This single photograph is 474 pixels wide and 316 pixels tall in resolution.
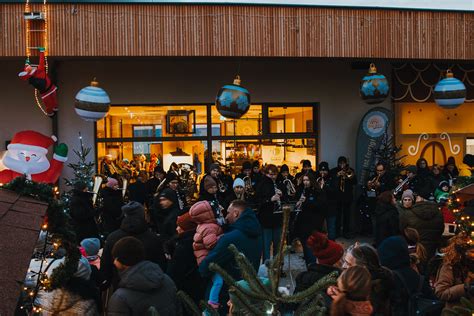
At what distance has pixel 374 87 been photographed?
9.90m

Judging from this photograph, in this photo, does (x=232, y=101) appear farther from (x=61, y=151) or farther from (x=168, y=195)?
(x=61, y=151)

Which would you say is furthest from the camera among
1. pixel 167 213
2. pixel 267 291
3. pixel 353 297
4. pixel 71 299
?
pixel 167 213

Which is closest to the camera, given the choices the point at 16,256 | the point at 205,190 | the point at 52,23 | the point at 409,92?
the point at 16,256

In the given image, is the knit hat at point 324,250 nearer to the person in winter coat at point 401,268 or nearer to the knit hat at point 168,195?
the person in winter coat at point 401,268

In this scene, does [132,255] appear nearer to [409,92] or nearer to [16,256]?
[16,256]

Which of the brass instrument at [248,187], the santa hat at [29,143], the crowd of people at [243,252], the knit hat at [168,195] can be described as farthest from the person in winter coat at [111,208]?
the brass instrument at [248,187]

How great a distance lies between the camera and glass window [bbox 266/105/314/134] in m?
13.3

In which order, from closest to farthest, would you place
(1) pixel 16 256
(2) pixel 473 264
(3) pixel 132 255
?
(1) pixel 16 256 < (3) pixel 132 255 < (2) pixel 473 264

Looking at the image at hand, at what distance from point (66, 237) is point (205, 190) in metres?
4.40

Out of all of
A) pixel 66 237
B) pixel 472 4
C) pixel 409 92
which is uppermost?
pixel 472 4

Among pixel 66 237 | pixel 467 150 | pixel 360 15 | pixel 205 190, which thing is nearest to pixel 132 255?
pixel 66 237

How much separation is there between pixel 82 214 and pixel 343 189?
589 centimetres

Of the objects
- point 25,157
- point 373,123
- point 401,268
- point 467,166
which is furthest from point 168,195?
point 467,166

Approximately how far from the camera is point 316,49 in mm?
11148
